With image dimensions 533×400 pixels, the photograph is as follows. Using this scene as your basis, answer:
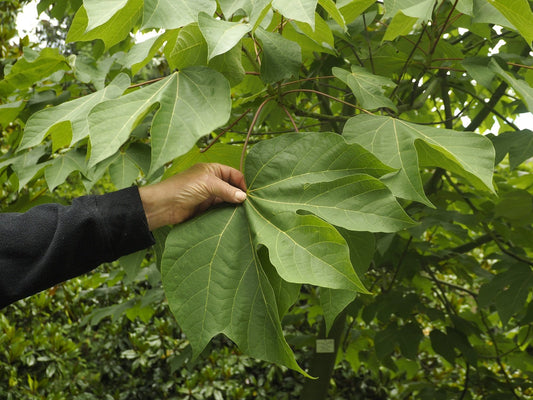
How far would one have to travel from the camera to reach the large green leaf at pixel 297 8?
688 millimetres

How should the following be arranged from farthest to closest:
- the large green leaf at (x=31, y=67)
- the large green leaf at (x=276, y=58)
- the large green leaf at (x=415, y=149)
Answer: the large green leaf at (x=31, y=67) < the large green leaf at (x=276, y=58) < the large green leaf at (x=415, y=149)

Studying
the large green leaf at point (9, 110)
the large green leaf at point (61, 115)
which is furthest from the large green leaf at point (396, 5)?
the large green leaf at point (9, 110)

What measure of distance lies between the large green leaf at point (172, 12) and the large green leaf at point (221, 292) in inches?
12.2

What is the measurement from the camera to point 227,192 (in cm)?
85

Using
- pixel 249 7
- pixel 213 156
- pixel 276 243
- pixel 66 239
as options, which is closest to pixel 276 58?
pixel 249 7

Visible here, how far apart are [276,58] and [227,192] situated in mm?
263

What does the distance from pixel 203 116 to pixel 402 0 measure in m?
0.41

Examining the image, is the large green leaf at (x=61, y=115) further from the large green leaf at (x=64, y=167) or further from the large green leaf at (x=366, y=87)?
the large green leaf at (x=366, y=87)

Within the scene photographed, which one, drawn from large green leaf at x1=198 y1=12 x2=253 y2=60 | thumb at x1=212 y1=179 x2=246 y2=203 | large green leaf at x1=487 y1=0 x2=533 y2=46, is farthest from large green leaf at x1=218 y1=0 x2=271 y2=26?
large green leaf at x1=487 y1=0 x2=533 y2=46

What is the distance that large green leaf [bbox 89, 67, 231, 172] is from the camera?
2.31ft

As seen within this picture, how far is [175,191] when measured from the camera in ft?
2.95

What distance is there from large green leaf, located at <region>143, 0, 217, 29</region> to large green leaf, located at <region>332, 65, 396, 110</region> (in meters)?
0.33

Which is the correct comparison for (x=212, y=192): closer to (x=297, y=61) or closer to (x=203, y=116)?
(x=203, y=116)

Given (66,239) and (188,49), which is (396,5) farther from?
(66,239)
